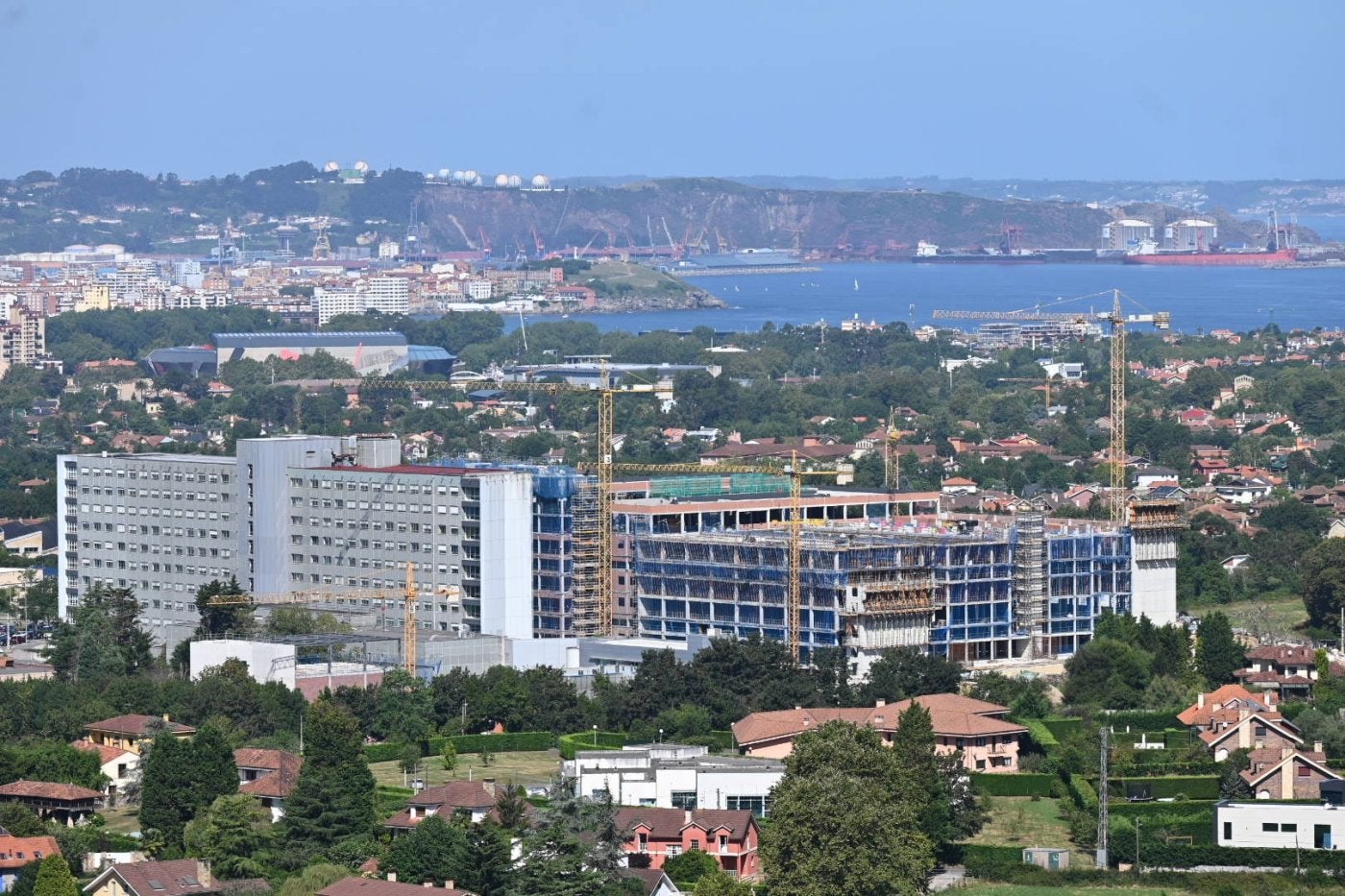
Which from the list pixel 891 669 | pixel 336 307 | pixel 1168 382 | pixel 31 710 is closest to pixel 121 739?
pixel 31 710

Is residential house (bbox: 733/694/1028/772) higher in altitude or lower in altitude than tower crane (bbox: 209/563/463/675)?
lower

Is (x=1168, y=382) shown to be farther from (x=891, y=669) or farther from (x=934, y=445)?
(x=891, y=669)

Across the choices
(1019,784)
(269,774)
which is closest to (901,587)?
(1019,784)

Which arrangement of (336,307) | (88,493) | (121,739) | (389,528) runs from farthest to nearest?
(336,307) → (88,493) → (389,528) → (121,739)

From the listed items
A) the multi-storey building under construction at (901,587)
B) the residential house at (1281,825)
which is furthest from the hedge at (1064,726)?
the residential house at (1281,825)

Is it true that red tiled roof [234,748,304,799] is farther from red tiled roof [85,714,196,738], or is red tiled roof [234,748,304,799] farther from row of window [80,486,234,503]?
row of window [80,486,234,503]

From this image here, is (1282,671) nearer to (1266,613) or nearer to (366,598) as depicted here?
(1266,613)

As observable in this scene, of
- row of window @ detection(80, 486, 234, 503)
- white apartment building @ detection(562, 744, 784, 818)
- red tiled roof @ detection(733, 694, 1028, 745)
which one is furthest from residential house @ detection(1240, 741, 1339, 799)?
row of window @ detection(80, 486, 234, 503)
